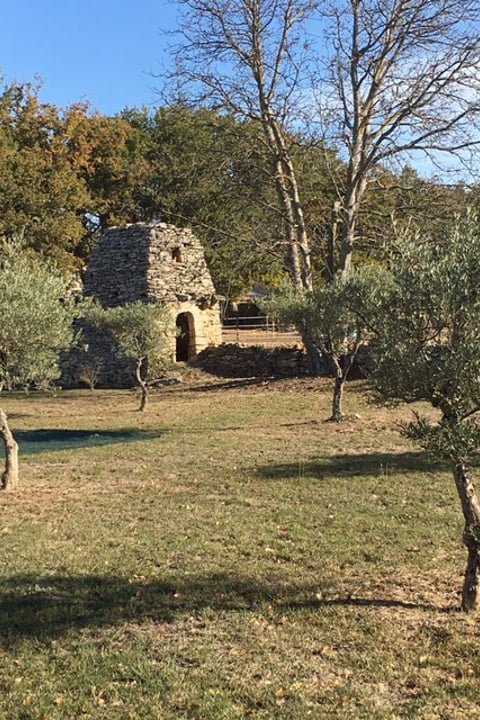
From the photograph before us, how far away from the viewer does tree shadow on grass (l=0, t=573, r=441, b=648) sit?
17.4ft

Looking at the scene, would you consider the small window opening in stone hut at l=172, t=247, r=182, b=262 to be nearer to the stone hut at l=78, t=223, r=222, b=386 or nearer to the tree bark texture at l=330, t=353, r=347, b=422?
the stone hut at l=78, t=223, r=222, b=386

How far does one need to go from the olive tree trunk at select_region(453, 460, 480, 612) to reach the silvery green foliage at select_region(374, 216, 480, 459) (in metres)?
0.50

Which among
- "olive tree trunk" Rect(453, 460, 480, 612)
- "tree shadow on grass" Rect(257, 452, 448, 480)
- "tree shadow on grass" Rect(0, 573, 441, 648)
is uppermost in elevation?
"olive tree trunk" Rect(453, 460, 480, 612)

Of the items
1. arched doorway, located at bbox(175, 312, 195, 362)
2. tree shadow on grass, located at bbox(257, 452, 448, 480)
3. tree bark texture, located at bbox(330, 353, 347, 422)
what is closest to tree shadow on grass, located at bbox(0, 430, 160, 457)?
tree bark texture, located at bbox(330, 353, 347, 422)

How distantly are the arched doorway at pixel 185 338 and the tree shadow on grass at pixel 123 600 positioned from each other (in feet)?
74.5

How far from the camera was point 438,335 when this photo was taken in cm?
477

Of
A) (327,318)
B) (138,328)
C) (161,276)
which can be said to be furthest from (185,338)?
(327,318)

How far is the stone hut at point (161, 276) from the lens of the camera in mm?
28422

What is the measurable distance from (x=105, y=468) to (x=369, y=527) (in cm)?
579

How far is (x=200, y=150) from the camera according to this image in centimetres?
2580

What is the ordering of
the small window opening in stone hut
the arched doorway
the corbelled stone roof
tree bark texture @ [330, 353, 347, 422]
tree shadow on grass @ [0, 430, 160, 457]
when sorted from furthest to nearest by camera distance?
the arched doorway < the small window opening in stone hut < the corbelled stone roof < tree bark texture @ [330, 353, 347, 422] < tree shadow on grass @ [0, 430, 160, 457]

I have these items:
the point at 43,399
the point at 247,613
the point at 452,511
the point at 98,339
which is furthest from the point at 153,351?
the point at 247,613

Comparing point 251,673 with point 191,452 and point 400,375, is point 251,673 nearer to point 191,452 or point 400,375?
point 400,375

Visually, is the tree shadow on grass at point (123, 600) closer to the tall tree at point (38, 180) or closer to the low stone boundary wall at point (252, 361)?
the low stone boundary wall at point (252, 361)
